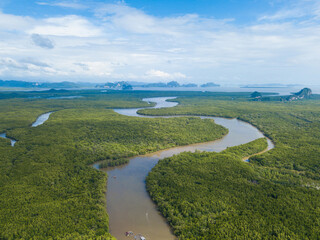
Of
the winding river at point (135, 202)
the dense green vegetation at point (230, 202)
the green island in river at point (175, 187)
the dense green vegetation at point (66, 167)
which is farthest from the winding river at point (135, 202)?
the dense green vegetation at point (66, 167)

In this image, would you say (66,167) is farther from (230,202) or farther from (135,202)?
(230,202)

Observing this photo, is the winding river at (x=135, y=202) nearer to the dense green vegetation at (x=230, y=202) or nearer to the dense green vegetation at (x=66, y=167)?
the dense green vegetation at (x=230, y=202)

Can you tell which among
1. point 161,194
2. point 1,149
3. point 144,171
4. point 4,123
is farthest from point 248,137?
point 4,123

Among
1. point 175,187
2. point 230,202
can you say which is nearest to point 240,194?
point 230,202

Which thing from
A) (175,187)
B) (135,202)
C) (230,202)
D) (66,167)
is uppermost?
(66,167)

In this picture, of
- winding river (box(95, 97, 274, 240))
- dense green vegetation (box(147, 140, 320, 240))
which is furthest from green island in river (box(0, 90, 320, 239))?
winding river (box(95, 97, 274, 240))

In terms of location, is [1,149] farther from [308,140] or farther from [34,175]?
[308,140]
